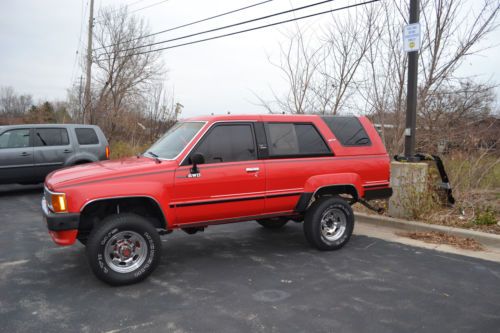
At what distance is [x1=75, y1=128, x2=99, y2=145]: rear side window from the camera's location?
11078mm

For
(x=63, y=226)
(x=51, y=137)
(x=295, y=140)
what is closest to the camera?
(x=63, y=226)

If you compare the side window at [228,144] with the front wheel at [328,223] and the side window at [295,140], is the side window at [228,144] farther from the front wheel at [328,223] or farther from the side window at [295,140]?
the front wheel at [328,223]

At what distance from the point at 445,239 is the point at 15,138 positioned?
394 inches

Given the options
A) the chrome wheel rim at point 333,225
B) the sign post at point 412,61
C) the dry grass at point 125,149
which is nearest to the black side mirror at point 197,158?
the chrome wheel rim at point 333,225

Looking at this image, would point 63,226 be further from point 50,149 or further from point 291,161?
point 50,149

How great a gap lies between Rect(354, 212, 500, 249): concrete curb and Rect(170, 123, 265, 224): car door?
2933 mm

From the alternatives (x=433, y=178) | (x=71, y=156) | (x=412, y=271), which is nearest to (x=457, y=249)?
(x=412, y=271)

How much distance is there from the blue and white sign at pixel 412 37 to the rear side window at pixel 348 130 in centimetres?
213

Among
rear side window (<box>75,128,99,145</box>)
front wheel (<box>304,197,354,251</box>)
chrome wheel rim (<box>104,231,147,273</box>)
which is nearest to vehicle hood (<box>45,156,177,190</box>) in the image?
chrome wheel rim (<box>104,231,147,273</box>)

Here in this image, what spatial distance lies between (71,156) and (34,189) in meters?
1.76

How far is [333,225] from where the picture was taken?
19.1ft

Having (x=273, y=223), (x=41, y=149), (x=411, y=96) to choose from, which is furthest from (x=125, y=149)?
(x=411, y=96)

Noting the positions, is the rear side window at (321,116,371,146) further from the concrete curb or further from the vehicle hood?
the vehicle hood

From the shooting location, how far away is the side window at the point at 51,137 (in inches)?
415
